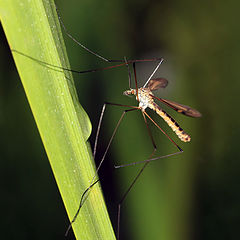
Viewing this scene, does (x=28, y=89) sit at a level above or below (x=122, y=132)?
above

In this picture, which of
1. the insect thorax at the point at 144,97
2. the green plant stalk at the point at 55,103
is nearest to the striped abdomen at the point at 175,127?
the insect thorax at the point at 144,97

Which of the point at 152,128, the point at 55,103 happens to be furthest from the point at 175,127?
the point at 55,103

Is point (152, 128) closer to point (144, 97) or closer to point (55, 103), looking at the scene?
point (144, 97)

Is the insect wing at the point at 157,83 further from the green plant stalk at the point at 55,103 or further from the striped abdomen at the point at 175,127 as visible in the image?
the green plant stalk at the point at 55,103

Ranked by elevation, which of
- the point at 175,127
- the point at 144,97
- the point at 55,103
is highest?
the point at 55,103

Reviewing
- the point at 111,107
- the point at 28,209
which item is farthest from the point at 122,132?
the point at 28,209

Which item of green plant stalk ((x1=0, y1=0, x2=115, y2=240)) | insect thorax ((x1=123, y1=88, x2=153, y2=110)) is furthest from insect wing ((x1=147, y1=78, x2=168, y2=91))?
Answer: green plant stalk ((x1=0, y1=0, x2=115, y2=240))

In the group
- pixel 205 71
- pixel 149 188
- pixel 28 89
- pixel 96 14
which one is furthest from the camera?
pixel 205 71

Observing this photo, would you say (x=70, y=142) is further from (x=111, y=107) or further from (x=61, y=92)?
(x=111, y=107)
